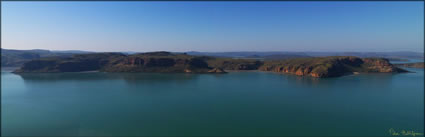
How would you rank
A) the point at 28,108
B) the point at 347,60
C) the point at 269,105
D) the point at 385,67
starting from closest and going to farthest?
the point at 28,108, the point at 269,105, the point at 385,67, the point at 347,60

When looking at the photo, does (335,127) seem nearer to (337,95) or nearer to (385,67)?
(337,95)

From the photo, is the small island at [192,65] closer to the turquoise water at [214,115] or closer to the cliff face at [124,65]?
the cliff face at [124,65]

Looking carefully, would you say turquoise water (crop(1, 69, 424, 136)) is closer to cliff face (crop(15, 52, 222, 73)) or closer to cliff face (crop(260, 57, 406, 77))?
cliff face (crop(260, 57, 406, 77))

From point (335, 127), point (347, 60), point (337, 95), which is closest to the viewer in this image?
point (335, 127)

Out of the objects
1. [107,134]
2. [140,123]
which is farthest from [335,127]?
[107,134]

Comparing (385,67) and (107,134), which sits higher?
(385,67)

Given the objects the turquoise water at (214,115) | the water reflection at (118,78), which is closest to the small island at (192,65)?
the water reflection at (118,78)

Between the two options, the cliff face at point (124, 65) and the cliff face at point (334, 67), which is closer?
the cliff face at point (334, 67)

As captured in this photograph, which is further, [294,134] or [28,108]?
[28,108]

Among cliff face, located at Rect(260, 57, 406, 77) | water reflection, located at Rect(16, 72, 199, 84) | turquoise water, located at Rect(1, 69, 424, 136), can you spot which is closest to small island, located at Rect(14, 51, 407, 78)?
cliff face, located at Rect(260, 57, 406, 77)
